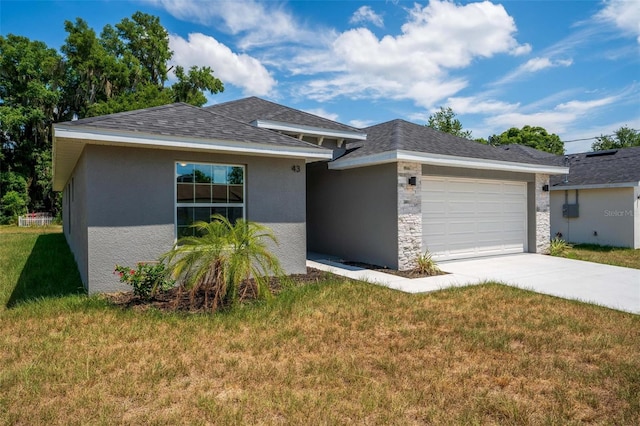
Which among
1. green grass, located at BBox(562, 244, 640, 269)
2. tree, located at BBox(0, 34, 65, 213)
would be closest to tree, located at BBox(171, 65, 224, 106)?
tree, located at BBox(0, 34, 65, 213)

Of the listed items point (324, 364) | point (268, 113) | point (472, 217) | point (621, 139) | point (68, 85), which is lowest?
point (324, 364)

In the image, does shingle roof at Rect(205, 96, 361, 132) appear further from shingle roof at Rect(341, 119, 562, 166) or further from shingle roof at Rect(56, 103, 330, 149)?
shingle roof at Rect(56, 103, 330, 149)

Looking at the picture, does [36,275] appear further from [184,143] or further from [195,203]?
[184,143]

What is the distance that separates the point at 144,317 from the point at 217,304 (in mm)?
1072

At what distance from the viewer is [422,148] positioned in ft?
32.2

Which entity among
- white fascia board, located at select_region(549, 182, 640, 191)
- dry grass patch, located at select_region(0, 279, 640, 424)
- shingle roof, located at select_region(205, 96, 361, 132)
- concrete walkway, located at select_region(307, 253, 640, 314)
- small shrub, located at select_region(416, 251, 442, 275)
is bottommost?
dry grass patch, located at select_region(0, 279, 640, 424)

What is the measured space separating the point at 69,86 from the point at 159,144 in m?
33.7

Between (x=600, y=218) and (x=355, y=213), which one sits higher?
(x=355, y=213)

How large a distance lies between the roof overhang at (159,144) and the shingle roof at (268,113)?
2.61 m

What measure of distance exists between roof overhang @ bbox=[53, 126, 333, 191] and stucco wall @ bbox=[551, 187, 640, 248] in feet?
43.2

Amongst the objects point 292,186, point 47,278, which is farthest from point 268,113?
point 47,278

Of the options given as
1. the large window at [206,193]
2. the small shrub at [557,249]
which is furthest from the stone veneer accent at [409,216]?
the small shrub at [557,249]

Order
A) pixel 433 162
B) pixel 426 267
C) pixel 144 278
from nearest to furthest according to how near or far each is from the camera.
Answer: pixel 144 278, pixel 426 267, pixel 433 162

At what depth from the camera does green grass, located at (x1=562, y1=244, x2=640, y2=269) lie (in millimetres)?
10928
